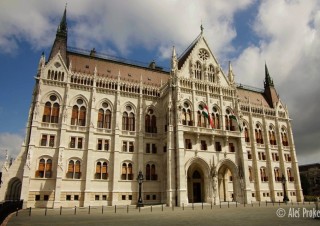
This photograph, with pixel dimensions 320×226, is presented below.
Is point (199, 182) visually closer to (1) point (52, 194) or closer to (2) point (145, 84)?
(2) point (145, 84)

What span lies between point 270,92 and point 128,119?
1576 inches

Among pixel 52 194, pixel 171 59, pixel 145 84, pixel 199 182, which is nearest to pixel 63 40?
pixel 145 84

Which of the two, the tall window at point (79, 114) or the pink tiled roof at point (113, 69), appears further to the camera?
the pink tiled roof at point (113, 69)

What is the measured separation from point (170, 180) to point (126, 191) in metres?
7.20

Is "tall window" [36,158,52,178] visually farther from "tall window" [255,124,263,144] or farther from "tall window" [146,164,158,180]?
"tall window" [255,124,263,144]

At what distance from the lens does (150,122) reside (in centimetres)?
4484

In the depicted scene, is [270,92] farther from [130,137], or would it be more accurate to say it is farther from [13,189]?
[13,189]

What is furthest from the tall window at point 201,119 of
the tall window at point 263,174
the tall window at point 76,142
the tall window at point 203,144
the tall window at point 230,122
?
the tall window at point 76,142

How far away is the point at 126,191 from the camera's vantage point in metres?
39.3

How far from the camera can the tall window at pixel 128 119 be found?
43009 mm

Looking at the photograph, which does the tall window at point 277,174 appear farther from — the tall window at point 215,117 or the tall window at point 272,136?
the tall window at point 215,117

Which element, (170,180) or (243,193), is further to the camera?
(243,193)

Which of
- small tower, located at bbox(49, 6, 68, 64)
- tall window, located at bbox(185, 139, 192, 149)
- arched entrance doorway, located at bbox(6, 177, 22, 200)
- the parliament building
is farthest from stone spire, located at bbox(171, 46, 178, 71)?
arched entrance doorway, located at bbox(6, 177, 22, 200)

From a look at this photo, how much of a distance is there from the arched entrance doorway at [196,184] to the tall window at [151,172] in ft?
20.6
